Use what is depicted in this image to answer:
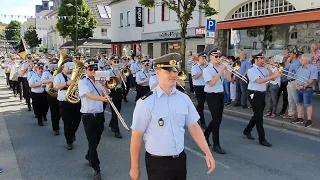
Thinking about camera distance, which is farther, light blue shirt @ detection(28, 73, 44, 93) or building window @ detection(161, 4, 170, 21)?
building window @ detection(161, 4, 170, 21)

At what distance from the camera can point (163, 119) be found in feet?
10.8

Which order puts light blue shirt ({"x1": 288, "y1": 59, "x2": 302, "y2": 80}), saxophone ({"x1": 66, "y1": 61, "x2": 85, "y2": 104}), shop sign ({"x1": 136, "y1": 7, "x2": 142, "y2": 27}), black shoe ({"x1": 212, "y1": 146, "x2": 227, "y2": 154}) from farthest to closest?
shop sign ({"x1": 136, "y1": 7, "x2": 142, "y2": 27}) → light blue shirt ({"x1": 288, "y1": 59, "x2": 302, "y2": 80}) → black shoe ({"x1": 212, "y1": 146, "x2": 227, "y2": 154}) → saxophone ({"x1": 66, "y1": 61, "x2": 85, "y2": 104})

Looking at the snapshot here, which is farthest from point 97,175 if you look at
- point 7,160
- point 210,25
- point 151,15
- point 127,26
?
point 127,26

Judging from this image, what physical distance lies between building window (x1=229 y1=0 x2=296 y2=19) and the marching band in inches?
207

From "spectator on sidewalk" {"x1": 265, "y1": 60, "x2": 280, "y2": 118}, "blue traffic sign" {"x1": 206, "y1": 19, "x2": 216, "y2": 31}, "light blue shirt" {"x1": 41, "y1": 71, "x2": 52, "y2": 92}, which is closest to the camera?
"light blue shirt" {"x1": 41, "y1": 71, "x2": 52, "y2": 92}

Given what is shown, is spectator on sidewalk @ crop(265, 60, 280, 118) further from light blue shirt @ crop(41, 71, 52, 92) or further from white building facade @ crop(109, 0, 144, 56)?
white building facade @ crop(109, 0, 144, 56)

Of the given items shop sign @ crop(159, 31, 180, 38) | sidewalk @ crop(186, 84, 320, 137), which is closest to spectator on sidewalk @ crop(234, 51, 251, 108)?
sidewalk @ crop(186, 84, 320, 137)

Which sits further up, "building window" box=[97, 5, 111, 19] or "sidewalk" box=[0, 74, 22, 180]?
"building window" box=[97, 5, 111, 19]

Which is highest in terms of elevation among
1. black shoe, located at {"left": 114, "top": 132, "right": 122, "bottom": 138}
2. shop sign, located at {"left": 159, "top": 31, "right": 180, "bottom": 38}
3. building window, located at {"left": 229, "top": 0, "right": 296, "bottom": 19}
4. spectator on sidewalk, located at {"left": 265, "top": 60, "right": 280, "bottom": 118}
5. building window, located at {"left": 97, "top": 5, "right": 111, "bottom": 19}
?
building window, located at {"left": 97, "top": 5, "right": 111, "bottom": 19}

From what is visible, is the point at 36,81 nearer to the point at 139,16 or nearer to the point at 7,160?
the point at 7,160

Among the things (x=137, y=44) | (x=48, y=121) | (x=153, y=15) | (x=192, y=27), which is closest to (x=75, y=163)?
(x=48, y=121)

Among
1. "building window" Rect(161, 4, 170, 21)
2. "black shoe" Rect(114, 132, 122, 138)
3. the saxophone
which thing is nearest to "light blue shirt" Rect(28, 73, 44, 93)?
"black shoe" Rect(114, 132, 122, 138)

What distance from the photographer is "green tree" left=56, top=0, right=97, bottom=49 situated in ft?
128

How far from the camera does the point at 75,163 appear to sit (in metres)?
6.53
